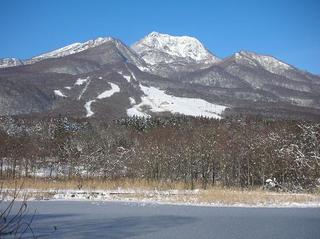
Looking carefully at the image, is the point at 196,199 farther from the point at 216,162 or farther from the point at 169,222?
the point at 216,162

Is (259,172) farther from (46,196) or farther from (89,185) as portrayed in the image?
(46,196)

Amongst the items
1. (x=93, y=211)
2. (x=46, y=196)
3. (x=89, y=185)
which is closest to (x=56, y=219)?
(x=93, y=211)

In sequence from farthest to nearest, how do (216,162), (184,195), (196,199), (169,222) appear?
(216,162) < (184,195) < (196,199) < (169,222)

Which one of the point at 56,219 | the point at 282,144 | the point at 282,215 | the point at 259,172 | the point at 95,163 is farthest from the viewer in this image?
the point at 95,163

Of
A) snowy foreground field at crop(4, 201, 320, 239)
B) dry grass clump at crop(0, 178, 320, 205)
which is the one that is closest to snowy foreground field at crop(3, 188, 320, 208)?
dry grass clump at crop(0, 178, 320, 205)

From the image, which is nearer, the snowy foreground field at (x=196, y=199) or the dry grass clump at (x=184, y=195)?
the snowy foreground field at (x=196, y=199)

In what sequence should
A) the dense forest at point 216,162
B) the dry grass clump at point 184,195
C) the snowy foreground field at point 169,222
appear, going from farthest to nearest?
the dense forest at point 216,162 < the dry grass clump at point 184,195 < the snowy foreground field at point 169,222

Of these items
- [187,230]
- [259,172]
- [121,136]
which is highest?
[121,136]

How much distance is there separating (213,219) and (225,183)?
2814 cm

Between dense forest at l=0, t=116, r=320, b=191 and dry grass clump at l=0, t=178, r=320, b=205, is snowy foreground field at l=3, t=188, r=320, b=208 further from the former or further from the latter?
dense forest at l=0, t=116, r=320, b=191

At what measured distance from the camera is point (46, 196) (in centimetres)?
3247

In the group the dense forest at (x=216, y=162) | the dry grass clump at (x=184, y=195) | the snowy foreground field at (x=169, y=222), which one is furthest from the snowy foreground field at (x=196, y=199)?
the dense forest at (x=216, y=162)

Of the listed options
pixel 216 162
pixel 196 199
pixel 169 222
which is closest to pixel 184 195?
pixel 196 199

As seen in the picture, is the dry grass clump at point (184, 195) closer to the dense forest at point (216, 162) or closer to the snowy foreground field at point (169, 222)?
the snowy foreground field at point (169, 222)
